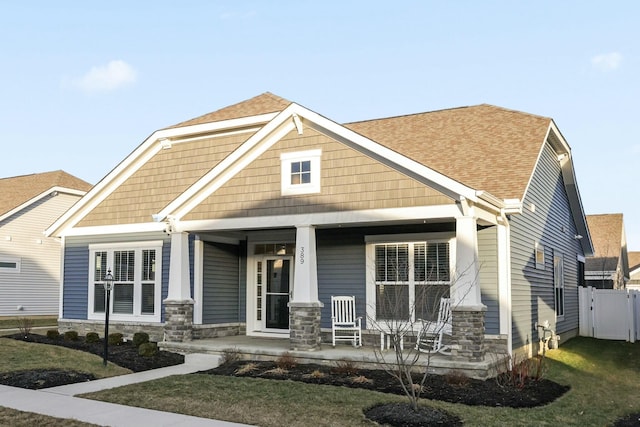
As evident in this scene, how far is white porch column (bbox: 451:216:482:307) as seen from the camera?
418 inches

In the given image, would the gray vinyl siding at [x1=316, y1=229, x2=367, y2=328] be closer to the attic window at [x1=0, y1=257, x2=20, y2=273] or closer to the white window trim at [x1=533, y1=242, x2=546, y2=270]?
the white window trim at [x1=533, y1=242, x2=546, y2=270]

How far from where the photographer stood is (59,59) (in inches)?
623

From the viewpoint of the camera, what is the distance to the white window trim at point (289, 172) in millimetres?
12312

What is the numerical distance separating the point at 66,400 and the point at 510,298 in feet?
26.2

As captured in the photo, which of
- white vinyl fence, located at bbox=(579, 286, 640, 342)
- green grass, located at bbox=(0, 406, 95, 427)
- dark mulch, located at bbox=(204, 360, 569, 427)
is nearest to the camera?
green grass, located at bbox=(0, 406, 95, 427)

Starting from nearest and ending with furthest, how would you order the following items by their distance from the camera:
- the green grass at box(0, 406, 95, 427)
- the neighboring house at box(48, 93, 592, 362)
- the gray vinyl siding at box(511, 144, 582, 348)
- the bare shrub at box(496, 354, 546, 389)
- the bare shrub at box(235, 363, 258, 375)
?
1. the green grass at box(0, 406, 95, 427)
2. the bare shrub at box(496, 354, 546, 389)
3. the bare shrub at box(235, 363, 258, 375)
4. the neighboring house at box(48, 93, 592, 362)
5. the gray vinyl siding at box(511, 144, 582, 348)

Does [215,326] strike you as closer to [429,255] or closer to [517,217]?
[429,255]

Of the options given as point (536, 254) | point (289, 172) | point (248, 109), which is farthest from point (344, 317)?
point (248, 109)

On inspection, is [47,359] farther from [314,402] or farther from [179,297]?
[314,402]

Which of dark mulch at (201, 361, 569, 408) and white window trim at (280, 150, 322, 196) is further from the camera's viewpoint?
white window trim at (280, 150, 322, 196)

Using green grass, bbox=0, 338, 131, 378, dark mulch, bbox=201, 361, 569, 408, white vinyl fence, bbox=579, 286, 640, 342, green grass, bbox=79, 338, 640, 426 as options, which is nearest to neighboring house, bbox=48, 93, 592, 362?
dark mulch, bbox=201, 361, 569, 408

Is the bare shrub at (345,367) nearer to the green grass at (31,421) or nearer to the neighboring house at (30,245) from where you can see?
the green grass at (31,421)

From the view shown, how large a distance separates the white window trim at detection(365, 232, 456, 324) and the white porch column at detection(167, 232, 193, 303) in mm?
3934

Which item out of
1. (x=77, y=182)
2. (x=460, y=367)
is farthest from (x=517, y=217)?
(x=77, y=182)
